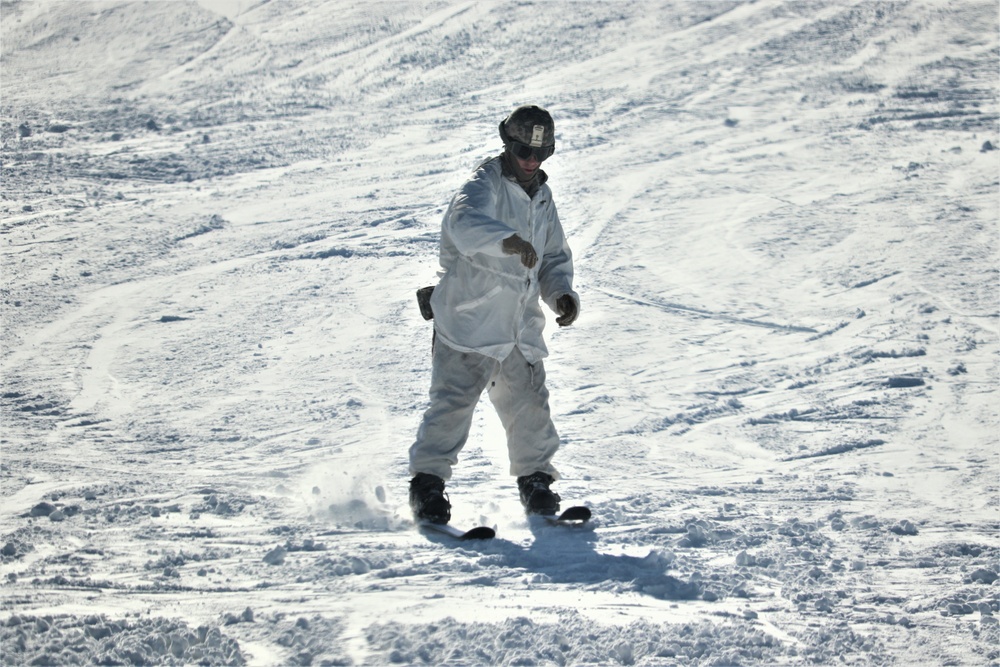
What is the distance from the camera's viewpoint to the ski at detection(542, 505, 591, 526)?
14.2ft

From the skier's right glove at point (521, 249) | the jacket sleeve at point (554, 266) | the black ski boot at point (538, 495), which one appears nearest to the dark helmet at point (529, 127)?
the jacket sleeve at point (554, 266)

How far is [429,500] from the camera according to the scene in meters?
4.38

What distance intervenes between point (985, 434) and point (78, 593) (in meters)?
4.09

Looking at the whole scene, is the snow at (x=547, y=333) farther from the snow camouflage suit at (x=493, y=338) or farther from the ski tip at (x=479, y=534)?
the snow camouflage suit at (x=493, y=338)

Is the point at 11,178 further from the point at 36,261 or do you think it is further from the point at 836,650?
the point at 836,650

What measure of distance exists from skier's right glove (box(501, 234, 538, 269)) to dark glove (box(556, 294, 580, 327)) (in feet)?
1.61

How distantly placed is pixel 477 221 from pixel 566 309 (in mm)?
583

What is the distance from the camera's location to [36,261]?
8.18 m

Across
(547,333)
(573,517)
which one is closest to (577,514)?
(573,517)

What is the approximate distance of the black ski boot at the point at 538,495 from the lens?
176 inches

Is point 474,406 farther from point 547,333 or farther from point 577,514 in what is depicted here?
point 547,333

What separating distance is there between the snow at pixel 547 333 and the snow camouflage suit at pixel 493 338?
11.6 inches

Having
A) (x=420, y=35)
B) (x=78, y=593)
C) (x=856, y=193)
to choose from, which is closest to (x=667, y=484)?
(x=78, y=593)

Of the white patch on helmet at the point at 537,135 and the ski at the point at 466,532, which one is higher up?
the white patch on helmet at the point at 537,135
